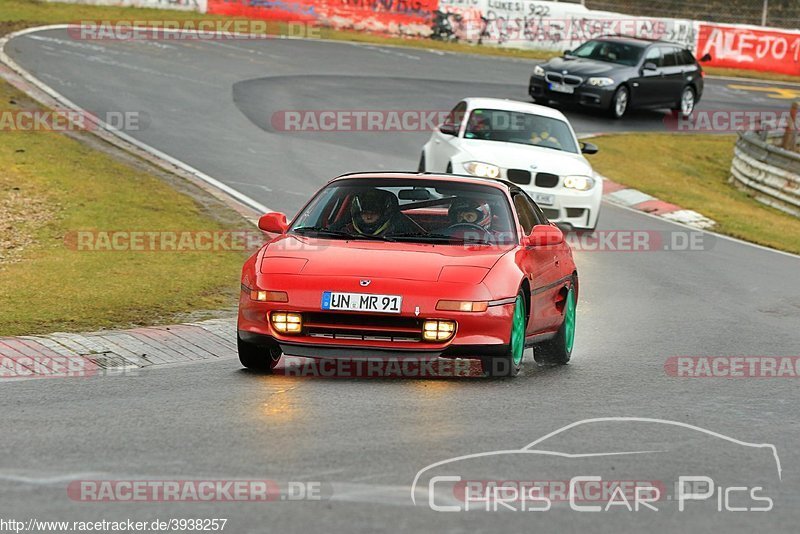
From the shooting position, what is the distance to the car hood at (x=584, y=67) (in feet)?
97.3

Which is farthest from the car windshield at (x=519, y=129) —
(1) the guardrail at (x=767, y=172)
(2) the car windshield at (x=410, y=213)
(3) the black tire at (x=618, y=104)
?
(3) the black tire at (x=618, y=104)

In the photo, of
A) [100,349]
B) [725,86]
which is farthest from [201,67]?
[100,349]

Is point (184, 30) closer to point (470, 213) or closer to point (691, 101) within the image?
point (691, 101)

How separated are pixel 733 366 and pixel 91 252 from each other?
21.3ft

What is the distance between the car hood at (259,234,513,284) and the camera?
8.70 metres

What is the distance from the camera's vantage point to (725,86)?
39.5 m

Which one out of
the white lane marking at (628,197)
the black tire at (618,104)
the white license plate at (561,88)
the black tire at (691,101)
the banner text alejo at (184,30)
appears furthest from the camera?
the black tire at (691,101)

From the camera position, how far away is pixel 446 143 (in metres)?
17.8

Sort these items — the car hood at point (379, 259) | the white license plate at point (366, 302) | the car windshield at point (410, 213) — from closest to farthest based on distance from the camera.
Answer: the white license plate at point (366, 302), the car hood at point (379, 259), the car windshield at point (410, 213)

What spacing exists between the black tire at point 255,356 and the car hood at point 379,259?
513 mm

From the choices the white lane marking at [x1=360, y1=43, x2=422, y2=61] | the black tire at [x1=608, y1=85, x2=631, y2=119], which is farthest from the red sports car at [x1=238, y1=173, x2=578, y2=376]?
the white lane marking at [x1=360, y1=43, x2=422, y2=61]

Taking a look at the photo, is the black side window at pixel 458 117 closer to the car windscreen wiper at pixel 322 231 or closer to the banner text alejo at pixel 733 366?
the banner text alejo at pixel 733 366

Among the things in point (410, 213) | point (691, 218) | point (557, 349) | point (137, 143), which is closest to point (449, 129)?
point (691, 218)

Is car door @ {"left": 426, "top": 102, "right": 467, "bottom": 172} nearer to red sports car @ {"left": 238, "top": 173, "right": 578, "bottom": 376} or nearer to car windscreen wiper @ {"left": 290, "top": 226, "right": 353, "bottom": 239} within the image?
red sports car @ {"left": 238, "top": 173, "right": 578, "bottom": 376}
